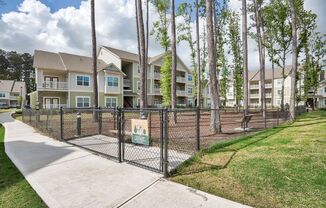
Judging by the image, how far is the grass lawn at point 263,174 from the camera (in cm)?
342

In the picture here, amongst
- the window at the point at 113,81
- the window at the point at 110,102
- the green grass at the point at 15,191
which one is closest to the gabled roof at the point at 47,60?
the window at the point at 113,81

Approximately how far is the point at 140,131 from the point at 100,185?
167cm

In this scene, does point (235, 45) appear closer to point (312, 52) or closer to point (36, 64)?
point (312, 52)

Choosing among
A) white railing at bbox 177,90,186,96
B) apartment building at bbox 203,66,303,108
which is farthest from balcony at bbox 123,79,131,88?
apartment building at bbox 203,66,303,108

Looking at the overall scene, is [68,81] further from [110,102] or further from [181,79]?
[181,79]

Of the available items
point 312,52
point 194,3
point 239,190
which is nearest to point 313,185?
point 239,190

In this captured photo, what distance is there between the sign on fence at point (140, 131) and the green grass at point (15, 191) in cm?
244

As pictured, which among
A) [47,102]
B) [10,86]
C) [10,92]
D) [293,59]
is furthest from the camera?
[10,86]

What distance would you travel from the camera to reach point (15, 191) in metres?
3.97

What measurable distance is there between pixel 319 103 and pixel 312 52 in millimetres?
27639

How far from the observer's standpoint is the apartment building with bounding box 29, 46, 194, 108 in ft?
89.0

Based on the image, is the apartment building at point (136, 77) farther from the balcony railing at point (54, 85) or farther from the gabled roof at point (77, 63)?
the balcony railing at point (54, 85)

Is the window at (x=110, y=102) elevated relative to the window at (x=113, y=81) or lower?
lower

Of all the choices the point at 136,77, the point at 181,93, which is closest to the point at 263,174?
the point at 136,77
